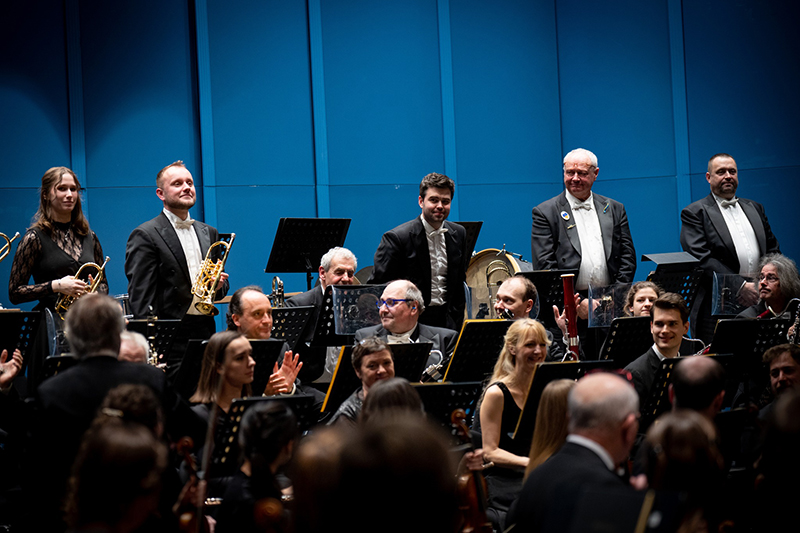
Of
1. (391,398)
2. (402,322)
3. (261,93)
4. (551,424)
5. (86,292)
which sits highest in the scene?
(261,93)

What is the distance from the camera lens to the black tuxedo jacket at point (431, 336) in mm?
4828

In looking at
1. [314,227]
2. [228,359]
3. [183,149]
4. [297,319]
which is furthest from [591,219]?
[183,149]

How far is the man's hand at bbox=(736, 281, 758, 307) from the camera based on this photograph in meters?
5.43

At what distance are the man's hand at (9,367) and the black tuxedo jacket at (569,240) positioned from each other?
3254mm

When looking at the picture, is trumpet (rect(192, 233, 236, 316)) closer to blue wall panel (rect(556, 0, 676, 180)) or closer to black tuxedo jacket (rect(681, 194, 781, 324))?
black tuxedo jacket (rect(681, 194, 781, 324))

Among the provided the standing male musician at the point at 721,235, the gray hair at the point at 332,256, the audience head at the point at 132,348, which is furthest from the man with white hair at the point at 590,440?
the standing male musician at the point at 721,235

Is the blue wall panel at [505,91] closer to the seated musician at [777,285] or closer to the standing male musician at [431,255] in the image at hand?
the standing male musician at [431,255]

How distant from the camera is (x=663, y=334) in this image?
174 inches

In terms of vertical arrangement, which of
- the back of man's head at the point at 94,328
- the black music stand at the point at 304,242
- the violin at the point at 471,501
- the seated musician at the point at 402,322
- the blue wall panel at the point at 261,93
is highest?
the blue wall panel at the point at 261,93

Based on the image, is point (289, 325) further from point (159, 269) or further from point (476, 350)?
point (476, 350)

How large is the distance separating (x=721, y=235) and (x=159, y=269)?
3714 millimetres

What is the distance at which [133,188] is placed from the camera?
757 centimetres

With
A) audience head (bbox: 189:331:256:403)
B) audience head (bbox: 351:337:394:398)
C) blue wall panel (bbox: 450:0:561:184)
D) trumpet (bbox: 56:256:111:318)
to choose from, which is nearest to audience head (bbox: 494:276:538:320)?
audience head (bbox: 351:337:394:398)

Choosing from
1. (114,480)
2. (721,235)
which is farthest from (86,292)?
(721,235)
